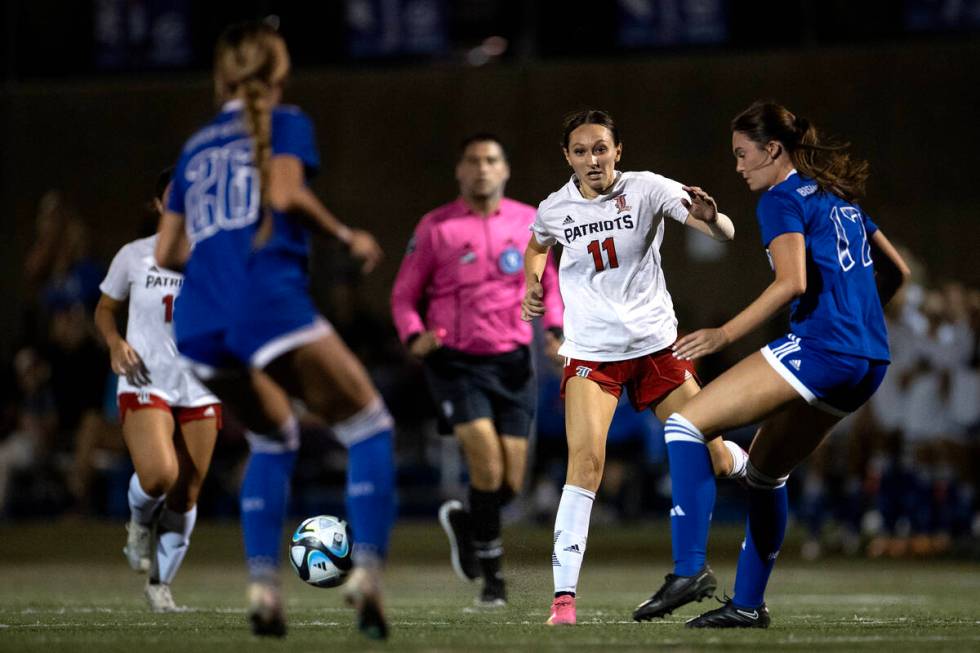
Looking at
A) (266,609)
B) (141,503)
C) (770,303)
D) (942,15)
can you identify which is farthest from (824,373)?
(942,15)

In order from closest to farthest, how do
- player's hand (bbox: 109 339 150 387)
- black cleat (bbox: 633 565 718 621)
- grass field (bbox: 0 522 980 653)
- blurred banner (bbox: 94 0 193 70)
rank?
1. grass field (bbox: 0 522 980 653)
2. black cleat (bbox: 633 565 718 621)
3. player's hand (bbox: 109 339 150 387)
4. blurred banner (bbox: 94 0 193 70)

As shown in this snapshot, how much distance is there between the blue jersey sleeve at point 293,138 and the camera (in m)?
5.08

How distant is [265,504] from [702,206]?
2246mm

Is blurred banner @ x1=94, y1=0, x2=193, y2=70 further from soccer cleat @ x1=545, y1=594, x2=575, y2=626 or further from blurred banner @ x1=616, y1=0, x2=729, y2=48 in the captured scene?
soccer cleat @ x1=545, y1=594, x2=575, y2=626

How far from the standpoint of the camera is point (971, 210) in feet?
59.5

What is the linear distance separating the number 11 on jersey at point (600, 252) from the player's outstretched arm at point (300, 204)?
1853 millimetres

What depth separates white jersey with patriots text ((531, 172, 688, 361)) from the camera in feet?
21.8

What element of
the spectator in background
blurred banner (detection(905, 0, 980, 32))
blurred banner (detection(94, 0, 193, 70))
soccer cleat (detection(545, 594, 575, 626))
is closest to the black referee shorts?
soccer cleat (detection(545, 594, 575, 626))

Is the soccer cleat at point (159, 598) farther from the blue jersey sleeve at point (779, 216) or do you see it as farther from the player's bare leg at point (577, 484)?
the blue jersey sleeve at point (779, 216)

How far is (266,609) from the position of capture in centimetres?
503

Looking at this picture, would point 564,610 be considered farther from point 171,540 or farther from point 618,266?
point 171,540

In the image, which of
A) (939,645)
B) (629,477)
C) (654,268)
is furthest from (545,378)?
(939,645)

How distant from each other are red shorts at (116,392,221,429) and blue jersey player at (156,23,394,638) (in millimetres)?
2648

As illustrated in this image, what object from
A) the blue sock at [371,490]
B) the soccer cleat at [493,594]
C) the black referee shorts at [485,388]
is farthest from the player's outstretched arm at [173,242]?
the soccer cleat at [493,594]
